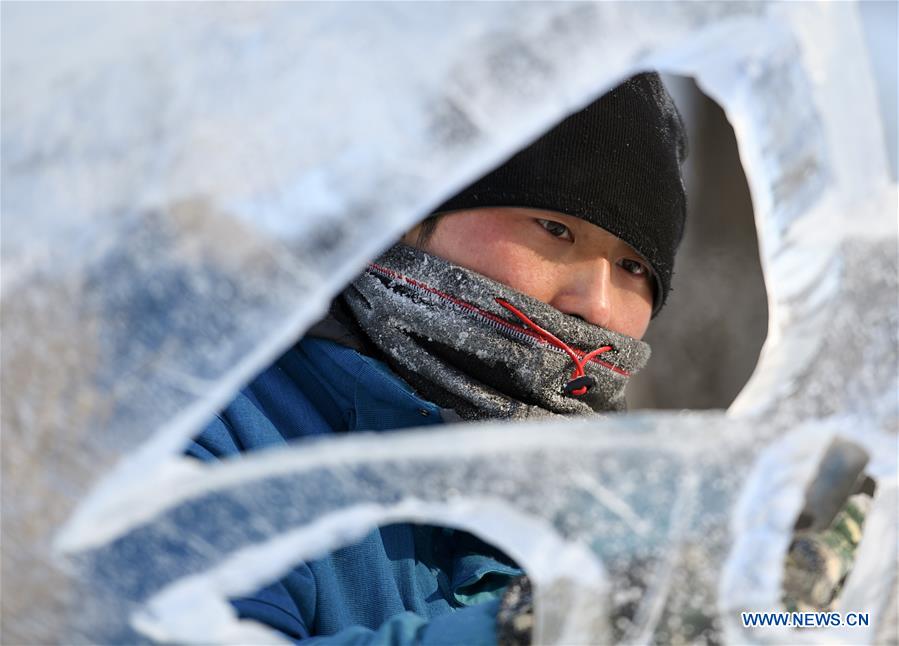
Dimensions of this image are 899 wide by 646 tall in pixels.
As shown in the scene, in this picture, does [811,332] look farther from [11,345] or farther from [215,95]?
[11,345]

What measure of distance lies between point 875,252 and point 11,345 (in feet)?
2.40

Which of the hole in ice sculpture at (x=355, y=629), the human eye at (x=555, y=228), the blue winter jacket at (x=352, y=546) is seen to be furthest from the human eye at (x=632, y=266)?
the hole in ice sculpture at (x=355, y=629)

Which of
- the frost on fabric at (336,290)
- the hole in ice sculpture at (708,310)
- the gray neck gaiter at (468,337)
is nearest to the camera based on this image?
the frost on fabric at (336,290)

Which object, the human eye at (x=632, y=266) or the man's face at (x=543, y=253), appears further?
the human eye at (x=632, y=266)

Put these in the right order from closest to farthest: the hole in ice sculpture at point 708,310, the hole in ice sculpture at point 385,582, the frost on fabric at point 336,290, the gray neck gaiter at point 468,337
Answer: the frost on fabric at point 336,290
the hole in ice sculpture at point 385,582
the gray neck gaiter at point 468,337
the hole in ice sculpture at point 708,310

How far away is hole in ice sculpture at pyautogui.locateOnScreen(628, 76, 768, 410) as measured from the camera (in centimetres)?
448

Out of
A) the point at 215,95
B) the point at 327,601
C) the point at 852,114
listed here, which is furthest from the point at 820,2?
the point at 327,601

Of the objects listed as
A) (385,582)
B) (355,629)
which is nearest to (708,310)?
(385,582)

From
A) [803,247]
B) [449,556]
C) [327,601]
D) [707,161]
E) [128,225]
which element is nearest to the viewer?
[128,225]

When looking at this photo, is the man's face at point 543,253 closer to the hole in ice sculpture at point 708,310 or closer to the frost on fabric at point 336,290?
the frost on fabric at point 336,290

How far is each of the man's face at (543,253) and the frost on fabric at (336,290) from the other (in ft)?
2.47

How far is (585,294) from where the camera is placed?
5.39 feet

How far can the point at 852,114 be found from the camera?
825mm

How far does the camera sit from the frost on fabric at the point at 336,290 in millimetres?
718
